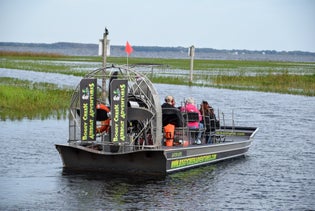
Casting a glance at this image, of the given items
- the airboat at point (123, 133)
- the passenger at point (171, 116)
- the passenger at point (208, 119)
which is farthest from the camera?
the passenger at point (208, 119)

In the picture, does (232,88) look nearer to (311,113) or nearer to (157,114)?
(311,113)

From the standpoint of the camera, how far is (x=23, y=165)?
66.3 feet

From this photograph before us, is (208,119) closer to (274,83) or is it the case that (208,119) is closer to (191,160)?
(191,160)

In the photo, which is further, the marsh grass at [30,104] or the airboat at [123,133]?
the marsh grass at [30,104]

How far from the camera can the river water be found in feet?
54.5

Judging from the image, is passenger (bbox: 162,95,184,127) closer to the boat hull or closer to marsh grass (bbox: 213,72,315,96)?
the boat hull

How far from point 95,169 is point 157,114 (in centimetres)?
206

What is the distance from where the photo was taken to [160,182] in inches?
733

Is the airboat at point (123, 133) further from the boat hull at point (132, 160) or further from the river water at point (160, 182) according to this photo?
the river water at point (160, 182)

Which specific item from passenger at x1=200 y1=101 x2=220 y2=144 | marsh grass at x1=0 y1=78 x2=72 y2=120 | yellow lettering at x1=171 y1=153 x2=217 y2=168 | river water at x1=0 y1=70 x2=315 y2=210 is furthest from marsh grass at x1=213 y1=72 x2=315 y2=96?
yellow lettering at x1=171 y1=153 x2=217 y2=168

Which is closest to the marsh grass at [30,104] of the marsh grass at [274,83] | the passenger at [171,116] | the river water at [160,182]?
the river water at [160,182]

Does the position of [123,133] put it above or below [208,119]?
below

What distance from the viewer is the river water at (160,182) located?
16.6 metres

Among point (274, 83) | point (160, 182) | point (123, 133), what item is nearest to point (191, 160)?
point (160, 182)
